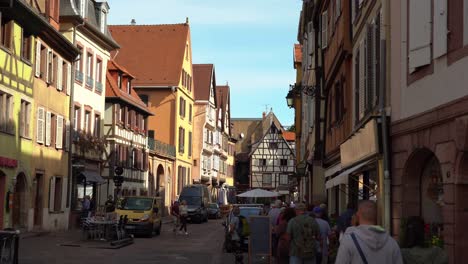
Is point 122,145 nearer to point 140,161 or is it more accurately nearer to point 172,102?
point 140,161

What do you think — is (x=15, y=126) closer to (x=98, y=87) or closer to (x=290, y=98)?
(x=290, y=98)

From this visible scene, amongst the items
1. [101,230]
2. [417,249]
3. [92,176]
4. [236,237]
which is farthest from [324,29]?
[417,249]

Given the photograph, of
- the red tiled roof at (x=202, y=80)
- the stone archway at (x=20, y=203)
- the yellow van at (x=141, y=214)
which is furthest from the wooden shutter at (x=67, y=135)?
the red tiled roof at (x=202, y=80)

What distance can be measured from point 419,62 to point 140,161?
4447cm

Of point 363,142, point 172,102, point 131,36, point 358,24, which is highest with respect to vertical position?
point 131,36

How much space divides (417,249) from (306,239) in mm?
5615

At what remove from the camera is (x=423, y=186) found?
39.1 ft

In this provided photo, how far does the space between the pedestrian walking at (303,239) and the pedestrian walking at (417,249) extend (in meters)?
5.54

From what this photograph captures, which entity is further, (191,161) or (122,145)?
(191,161)

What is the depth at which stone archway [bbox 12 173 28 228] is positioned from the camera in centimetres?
3053

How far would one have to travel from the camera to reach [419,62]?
428 inches

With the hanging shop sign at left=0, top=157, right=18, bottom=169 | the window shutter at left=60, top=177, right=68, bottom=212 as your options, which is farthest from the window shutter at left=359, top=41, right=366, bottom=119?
the window shutter at left=60, top=177, right=68, bottom=212

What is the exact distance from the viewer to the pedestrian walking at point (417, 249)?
6145mm

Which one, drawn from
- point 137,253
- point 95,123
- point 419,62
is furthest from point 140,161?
point 419,62
